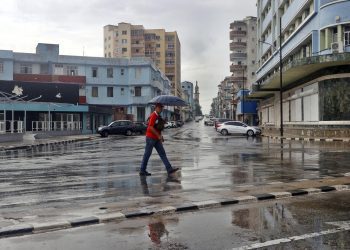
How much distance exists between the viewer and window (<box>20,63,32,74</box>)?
72.1 m

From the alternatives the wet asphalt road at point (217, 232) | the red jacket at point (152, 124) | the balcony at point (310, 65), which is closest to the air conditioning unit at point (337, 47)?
the balcony at point (310, 65)

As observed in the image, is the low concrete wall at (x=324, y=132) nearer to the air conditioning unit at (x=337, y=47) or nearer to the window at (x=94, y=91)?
the air conditioning unit at (x=337, y=47)

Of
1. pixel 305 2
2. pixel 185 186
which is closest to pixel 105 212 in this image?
pixel 185 186

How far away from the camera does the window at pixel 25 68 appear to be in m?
72.1

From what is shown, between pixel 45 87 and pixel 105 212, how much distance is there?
53309mm

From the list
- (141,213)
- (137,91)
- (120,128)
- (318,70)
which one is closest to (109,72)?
(137,91)

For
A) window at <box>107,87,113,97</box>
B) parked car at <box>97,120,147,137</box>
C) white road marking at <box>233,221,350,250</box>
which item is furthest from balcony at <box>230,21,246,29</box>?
white road marking at <box>233,221,350,250</box>

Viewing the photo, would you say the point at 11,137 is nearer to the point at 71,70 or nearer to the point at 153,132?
the point at 153,132

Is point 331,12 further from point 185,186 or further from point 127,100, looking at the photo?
point 127,100

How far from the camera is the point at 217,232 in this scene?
6504 millimetres

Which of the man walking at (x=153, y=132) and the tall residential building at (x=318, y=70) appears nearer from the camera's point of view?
the man walking at (x=153, y=132)

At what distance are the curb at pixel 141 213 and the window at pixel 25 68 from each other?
6772 centimetres

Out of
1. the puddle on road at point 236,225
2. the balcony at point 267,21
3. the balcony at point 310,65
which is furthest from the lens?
the balcony at point 267,21

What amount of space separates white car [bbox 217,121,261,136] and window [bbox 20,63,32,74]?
36498mm
